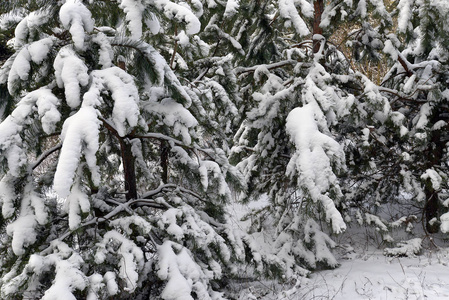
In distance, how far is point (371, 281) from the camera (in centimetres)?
457

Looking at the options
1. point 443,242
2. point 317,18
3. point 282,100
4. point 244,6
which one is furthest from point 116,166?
point 443,242

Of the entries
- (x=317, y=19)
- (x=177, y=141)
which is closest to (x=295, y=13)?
(x=317, y=19)

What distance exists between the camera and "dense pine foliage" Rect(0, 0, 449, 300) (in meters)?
2.48

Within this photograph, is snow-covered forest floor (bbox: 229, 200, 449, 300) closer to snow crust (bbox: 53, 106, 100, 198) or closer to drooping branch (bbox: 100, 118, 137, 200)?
drooping branch (bbox: 100, 118, 137, 200)

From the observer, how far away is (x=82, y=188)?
2453 millimetres

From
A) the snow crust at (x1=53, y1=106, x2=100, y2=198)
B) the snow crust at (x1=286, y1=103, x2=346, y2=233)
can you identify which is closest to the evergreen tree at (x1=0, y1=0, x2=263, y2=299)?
the snow crust at (x1=53, y1=106, x2=100, y2=198)

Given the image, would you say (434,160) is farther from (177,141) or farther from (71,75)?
(71,75)

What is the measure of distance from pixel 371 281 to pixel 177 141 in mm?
3259

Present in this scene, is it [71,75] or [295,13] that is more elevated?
[71,75]

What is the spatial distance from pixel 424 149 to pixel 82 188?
17.1 feet

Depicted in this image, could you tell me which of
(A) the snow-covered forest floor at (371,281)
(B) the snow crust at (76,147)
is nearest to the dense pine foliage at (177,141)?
(B) the snow crust at (76,147)

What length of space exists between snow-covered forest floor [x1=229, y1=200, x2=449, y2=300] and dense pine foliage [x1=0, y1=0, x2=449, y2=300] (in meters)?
0.22

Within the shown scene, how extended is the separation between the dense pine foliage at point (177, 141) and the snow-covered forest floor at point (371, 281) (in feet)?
0.73

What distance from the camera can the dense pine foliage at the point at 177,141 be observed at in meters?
2.48
